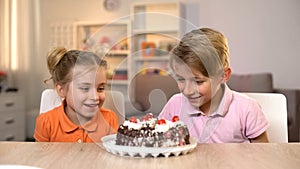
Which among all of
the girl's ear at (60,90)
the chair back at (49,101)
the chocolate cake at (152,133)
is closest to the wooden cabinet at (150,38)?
the chocolate cake at (152,133)

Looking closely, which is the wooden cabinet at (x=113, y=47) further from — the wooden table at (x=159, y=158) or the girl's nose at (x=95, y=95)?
the wooden table at (x=159, y=158)

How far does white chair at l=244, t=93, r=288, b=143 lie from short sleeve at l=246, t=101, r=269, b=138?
0.35 feet

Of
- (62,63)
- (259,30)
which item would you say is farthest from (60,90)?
(259,30)

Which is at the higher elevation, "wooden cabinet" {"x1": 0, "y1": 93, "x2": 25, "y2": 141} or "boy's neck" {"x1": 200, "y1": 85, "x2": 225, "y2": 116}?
"boy's neck" {"x1": 200, "y1": 85, "x2": 225, "y2": 116}

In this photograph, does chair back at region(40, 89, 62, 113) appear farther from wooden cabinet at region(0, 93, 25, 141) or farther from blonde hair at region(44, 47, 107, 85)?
wooden cabinet at region(0, 93, 25, 141)

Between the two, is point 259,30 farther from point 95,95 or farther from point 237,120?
point 95,95

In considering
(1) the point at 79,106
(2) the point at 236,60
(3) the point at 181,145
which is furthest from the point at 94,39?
(2) the point at 236,60

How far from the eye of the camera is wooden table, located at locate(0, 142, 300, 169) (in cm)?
82

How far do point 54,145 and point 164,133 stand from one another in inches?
11.2

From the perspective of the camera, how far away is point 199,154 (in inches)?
35.9

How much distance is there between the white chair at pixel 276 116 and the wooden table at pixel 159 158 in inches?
10.4

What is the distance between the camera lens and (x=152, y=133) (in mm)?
893

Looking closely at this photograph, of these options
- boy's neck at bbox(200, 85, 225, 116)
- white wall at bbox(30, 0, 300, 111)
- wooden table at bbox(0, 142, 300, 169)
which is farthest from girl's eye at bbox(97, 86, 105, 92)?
white wall at bbox(30, 0, 300, 111)

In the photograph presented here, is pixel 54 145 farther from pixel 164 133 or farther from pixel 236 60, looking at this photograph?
pixel 236 60
